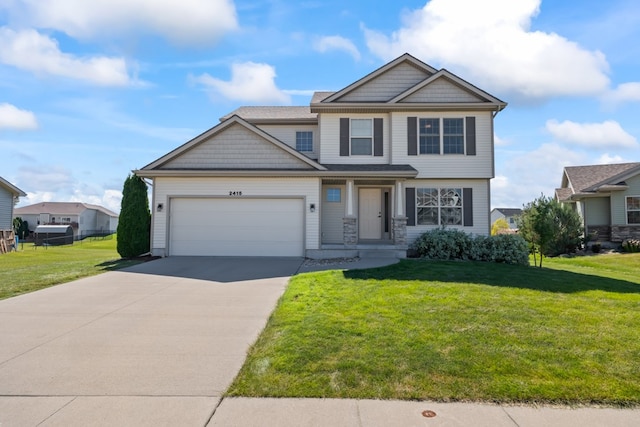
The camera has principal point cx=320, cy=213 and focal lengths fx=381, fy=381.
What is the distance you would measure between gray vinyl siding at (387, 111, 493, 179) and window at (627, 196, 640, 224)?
13727mm

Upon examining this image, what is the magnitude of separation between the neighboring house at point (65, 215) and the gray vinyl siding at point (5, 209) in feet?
74.0

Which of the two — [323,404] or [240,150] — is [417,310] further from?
[240,150]

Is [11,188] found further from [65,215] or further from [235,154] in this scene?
[65,215]

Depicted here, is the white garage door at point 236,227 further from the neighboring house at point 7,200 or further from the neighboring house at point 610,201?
the neighboring house at point 610,201

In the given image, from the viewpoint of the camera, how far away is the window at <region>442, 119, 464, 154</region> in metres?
16.0

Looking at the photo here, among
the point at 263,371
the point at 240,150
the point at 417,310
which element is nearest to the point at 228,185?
the point at 240,150

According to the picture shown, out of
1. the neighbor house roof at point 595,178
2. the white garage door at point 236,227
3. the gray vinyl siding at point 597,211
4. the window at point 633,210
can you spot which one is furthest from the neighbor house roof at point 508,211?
the white garage door at point 236,227

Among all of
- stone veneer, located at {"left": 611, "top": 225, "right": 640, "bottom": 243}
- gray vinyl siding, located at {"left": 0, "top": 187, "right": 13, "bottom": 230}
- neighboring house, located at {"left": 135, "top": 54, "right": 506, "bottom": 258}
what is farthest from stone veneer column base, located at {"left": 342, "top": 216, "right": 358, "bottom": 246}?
gray vinyl siding, located at {"left": 0, "top": 187, "right": 13, "bottom": 230}

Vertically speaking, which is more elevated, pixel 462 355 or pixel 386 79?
pixel 386 79

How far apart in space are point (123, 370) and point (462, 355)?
4007mm

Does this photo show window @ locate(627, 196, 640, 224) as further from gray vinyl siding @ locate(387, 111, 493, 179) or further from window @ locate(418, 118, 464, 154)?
window @ locate(418, 118, 464, 154)

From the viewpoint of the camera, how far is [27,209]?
5272 centimetres

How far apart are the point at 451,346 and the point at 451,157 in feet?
40.4

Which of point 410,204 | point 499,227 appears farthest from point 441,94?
point 499,227
